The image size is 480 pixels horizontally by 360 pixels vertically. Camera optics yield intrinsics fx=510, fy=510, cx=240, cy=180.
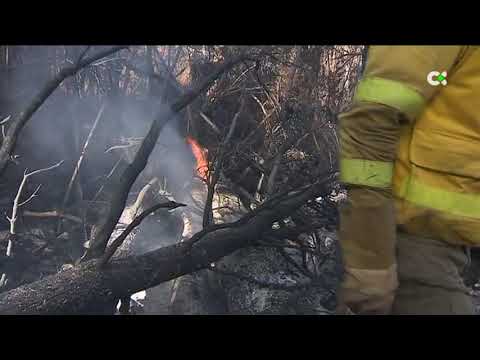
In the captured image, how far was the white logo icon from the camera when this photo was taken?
1.27 m

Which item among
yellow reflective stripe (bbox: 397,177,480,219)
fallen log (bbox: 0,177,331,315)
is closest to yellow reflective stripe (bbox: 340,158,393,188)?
yellow reflective stripe (bbox: 397,177,480,219)

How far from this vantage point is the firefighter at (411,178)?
50.6 inches

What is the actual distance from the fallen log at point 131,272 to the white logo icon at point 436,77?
1521 millimetres

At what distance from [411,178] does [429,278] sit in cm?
30

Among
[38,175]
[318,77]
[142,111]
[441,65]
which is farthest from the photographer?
[318,77]

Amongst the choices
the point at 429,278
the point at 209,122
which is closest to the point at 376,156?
the point at 429,278

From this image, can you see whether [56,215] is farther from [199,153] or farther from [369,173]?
[369,173]

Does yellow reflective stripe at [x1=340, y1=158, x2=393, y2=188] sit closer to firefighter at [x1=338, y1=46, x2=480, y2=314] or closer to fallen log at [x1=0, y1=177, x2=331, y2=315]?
firefighter at [x1=338, y1=46, x2=480, y2=314]

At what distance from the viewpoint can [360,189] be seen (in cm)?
139

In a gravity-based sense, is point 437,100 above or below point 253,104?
above

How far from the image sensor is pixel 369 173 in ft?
4.50
